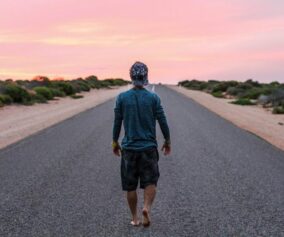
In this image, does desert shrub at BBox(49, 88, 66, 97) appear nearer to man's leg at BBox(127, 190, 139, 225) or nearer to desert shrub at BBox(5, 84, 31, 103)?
desert shrub at BBox(5, 84, 31, 103)

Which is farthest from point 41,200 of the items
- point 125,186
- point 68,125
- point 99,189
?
point 68,125

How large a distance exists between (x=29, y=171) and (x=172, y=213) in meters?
4.21

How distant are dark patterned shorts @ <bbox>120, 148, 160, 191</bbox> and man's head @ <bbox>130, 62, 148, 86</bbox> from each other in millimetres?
819

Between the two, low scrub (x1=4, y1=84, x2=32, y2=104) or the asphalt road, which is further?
low scrub (x1=4, y1=84, x2=32, y2=104)

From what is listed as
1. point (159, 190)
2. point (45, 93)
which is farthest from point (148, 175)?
point (45, 93)

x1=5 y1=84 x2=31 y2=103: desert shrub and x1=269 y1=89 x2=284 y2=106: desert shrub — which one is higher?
x1=269 y1=89 x2=284 y2=106: desert shrub

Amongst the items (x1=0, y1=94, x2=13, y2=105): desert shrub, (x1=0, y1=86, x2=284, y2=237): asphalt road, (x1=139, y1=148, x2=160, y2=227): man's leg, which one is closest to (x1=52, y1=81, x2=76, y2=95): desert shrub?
(x1=0, y1=94, x2=13, y2=105): desert shrub

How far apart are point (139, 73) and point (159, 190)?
2967mm

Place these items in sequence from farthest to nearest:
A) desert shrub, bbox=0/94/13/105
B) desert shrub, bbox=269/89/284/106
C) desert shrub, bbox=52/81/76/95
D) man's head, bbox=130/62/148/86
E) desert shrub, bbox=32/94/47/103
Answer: desert shrub, bbox=52/81/76/95 → desert shrub, bbox=32/94/47/103 → desert shrub, bbox=269/89/284/106 → desert shrub, bbox=0/94/13/105 → man's head, bbox=130/62/148/86

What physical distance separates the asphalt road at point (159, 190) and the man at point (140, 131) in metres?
0.59

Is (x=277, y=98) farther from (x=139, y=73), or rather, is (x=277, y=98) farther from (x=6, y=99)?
(x=139, y=73)

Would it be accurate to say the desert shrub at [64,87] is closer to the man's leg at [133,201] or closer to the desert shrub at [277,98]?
the desert shrub at [277,98]

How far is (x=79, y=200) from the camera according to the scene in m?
8.47

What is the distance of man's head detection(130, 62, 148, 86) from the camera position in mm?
6842
